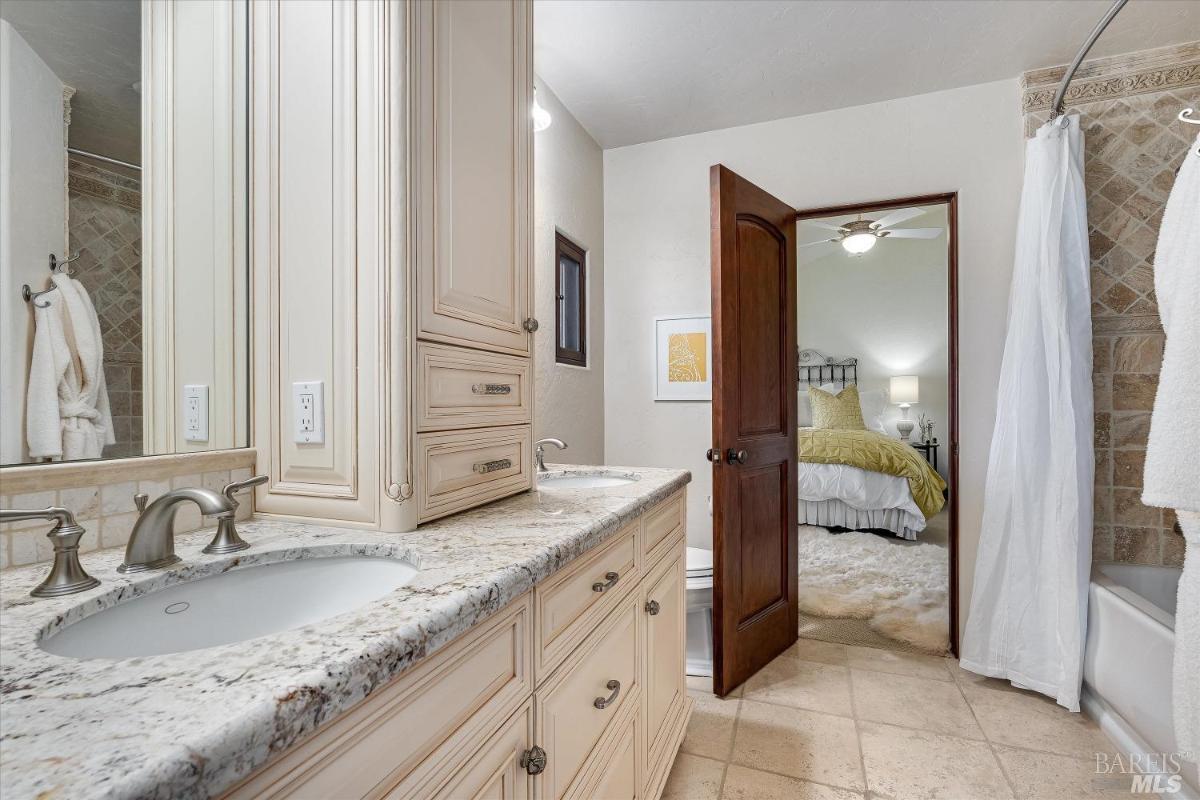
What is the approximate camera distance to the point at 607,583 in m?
1.14

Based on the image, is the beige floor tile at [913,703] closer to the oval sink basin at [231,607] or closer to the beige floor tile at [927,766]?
the beige floor tile at [927,766]

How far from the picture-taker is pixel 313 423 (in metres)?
1.05

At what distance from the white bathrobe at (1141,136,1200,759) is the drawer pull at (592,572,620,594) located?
1312mm

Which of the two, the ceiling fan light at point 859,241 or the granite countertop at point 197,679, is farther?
the ceiling fan light at point 859,241

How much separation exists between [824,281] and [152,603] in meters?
6.54

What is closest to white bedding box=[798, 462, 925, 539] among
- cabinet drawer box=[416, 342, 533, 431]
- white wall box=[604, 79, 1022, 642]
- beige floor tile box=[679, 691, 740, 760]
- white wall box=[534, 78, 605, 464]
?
white wall box=[604, 79, 1022, 642]

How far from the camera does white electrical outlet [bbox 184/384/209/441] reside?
1026 millimetres

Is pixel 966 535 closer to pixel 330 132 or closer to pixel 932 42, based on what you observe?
pixel 932 42

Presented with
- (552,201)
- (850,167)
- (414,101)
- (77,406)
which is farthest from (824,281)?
(77,406)

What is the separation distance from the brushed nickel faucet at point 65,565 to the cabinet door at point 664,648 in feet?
3.59

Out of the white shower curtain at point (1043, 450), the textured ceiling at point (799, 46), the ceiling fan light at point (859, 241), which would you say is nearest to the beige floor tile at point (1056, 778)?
the white shower curtain at point (1043, 450)

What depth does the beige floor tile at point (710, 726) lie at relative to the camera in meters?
1.85

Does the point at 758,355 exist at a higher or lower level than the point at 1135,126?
lower

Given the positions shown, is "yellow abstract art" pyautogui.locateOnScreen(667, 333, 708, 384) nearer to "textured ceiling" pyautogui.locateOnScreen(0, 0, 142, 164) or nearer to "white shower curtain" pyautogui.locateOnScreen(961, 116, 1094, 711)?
"white shower curtain" pyautogui.locateOnScreen(961, 116, 1094, 711)
